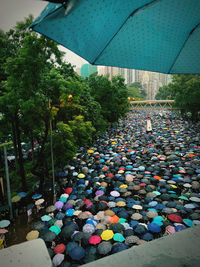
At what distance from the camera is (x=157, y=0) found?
1391mm

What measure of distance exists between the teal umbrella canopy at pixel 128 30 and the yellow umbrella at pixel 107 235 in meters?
4.51

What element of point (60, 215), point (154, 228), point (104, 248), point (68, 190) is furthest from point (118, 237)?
point (68, 190)

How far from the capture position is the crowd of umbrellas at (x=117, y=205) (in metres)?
4.43

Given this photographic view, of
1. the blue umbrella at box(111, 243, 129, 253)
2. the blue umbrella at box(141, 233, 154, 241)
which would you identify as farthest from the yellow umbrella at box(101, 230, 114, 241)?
the blue umbrella at box(141, 233, 154, 241)

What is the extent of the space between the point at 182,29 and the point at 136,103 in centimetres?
5169

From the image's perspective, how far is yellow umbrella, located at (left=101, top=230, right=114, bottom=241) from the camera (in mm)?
4495

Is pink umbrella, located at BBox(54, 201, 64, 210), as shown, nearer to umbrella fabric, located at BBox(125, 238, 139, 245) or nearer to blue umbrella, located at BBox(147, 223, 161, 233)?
umbrella fabric, located at BBox(125, 238, 139, 245)

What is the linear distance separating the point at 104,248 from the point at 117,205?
6.27ft

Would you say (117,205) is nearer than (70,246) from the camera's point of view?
No

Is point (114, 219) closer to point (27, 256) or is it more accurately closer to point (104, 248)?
point (104, 248)

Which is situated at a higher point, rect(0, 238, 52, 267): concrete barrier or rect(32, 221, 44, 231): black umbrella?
rect(0, 238, 52, 267): concrete barrier

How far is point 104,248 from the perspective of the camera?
13.5 ft

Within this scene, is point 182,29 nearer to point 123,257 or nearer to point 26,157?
point 123,257

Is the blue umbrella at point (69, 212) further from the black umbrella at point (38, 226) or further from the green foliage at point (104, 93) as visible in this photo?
the green foliage at point (104, 93)
